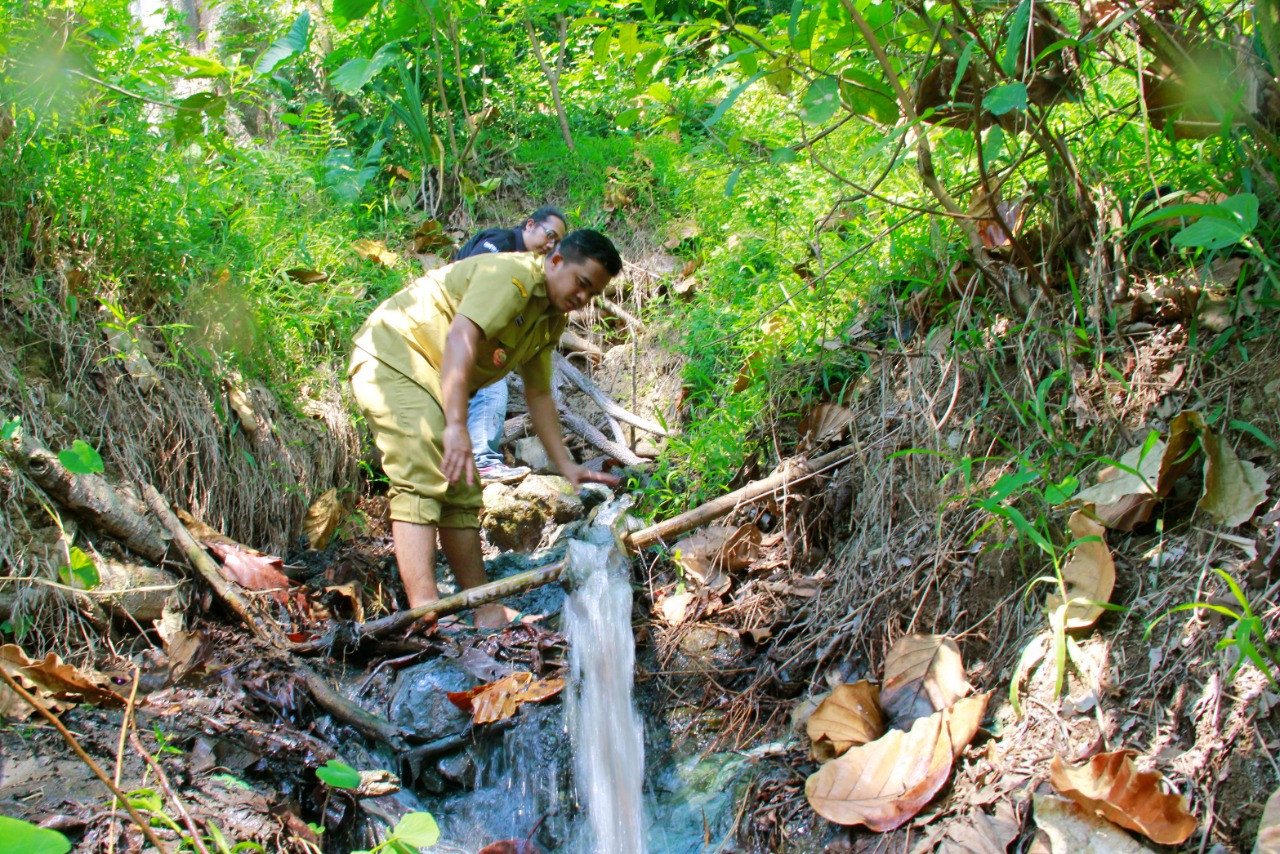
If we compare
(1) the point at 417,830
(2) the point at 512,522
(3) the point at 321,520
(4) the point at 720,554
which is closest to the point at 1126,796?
(1) the point at 417,830

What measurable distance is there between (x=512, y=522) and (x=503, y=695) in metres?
1.55

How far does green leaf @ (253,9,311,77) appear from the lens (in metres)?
5.92

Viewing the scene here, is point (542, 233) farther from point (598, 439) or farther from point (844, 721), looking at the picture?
point (844, 721)

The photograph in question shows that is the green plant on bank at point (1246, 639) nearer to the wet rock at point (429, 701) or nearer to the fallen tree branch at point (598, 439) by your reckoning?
the wet rock at point (429, 701)

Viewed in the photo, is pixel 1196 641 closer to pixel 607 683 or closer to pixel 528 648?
pixel 607 683

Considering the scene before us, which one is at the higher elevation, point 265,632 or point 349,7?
point 349,7

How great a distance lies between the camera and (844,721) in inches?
82.7

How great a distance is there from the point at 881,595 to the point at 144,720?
2019 mm

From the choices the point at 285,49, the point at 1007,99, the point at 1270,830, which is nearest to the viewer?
the point at 1270,830

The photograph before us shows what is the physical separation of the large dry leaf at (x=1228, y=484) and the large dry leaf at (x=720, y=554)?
1.54m

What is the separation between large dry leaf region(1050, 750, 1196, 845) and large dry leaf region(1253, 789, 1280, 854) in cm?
12

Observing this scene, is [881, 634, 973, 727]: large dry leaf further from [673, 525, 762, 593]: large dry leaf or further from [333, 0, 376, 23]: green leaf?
[333, 0, 376, 23]: green leaf

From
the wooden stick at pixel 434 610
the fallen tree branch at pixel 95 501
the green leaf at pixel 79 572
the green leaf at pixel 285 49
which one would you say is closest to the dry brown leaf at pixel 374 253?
the green leaf at pixel 285 49

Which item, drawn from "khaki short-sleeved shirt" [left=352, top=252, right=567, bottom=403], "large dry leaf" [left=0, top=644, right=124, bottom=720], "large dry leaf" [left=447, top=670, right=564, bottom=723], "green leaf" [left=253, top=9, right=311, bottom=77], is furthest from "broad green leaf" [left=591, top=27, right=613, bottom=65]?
"green leaf" [left=253, top=9, right=311, bottom=77]
